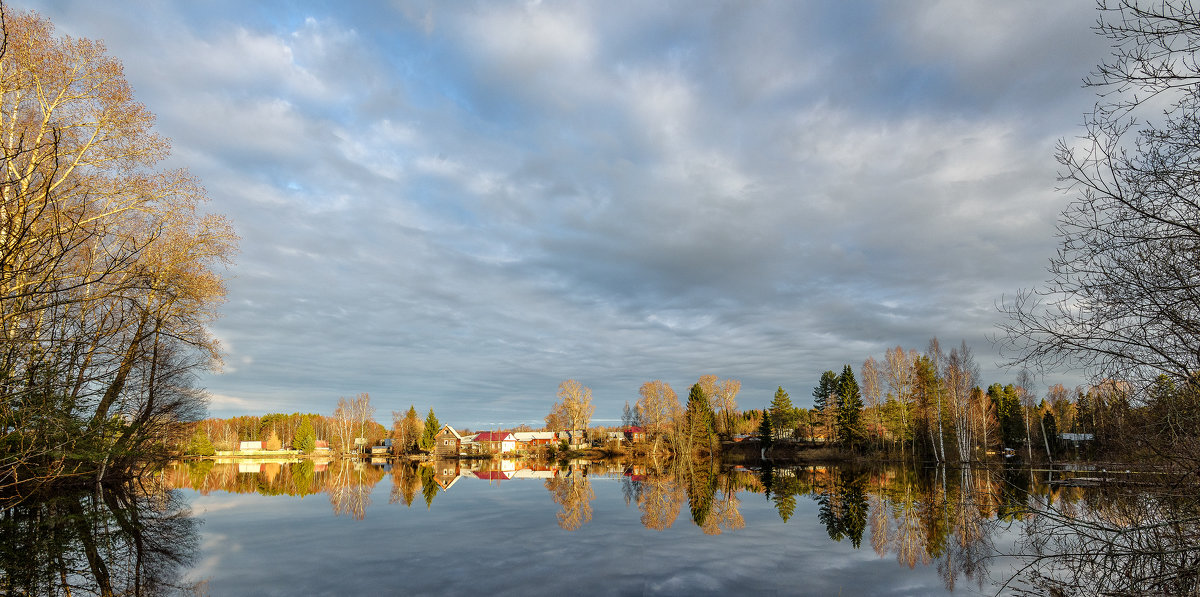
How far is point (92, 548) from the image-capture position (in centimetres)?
1228

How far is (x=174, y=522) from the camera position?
1753 centimetres

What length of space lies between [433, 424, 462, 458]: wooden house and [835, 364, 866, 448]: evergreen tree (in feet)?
153

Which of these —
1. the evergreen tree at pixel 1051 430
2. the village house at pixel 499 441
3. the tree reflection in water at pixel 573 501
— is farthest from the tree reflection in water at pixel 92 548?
the evergreen tree at pixel 1051 430

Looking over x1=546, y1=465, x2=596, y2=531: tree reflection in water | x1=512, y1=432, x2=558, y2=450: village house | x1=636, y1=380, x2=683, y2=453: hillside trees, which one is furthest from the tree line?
x1=546, y1=465, x2=596, y2=531: tree reflection in water

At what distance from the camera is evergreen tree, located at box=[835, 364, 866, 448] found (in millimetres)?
58938

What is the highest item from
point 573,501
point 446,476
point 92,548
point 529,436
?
point 92,548

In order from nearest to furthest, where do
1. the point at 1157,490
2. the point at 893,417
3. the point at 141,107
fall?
the point at 1157,490, the point at 141,107, the point at 893,417

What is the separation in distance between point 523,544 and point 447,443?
2732 inches

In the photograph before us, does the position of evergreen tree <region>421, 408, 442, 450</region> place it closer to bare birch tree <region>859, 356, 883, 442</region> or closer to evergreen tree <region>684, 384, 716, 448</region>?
evergreen tree <region>684, 384, 716, 448</region>

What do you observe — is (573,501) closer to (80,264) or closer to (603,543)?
(603,543)

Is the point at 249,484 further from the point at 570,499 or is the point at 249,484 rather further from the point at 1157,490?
the point at 1157,490

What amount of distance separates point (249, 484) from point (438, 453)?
44588 mm

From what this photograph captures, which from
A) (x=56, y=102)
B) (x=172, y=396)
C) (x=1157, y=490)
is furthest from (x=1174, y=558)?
(x=172, y=396)

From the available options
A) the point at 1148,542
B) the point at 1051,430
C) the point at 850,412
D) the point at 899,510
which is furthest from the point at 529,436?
the point at 1148,542
